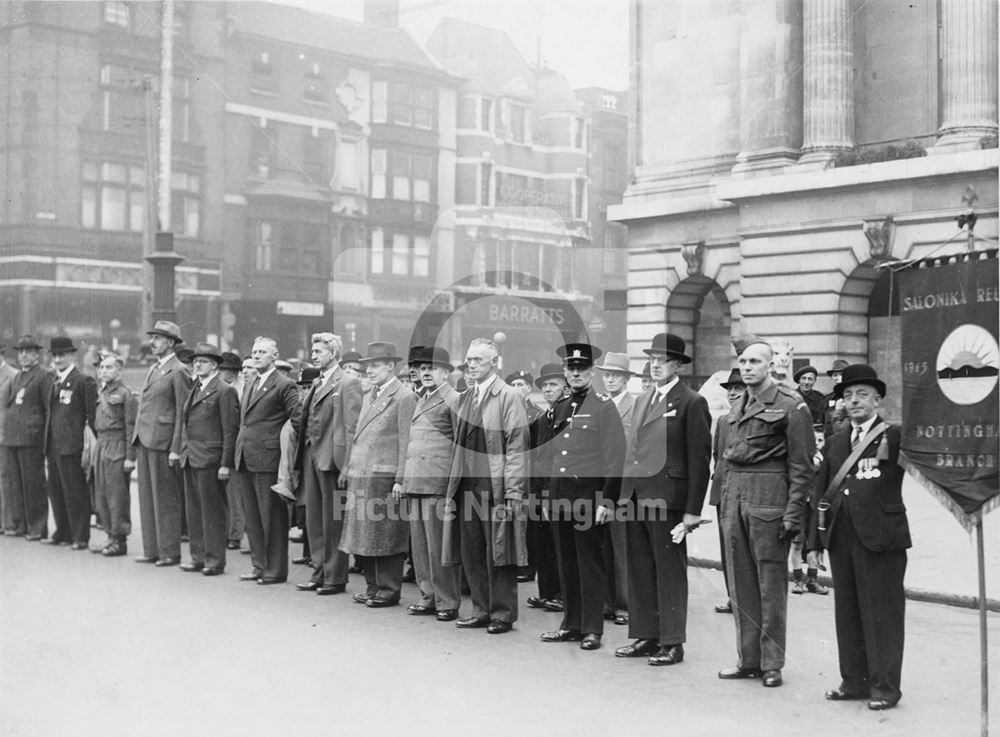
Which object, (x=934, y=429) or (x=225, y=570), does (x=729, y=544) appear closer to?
(x=934, y=429)

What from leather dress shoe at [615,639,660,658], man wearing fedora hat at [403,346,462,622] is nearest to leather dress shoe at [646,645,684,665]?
leather dress shoe at [615,639,660,658]

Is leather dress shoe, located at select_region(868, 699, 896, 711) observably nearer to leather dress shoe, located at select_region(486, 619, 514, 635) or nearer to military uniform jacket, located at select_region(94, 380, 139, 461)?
leather dress shoe, located at select_region(486, 619, 514, 635)

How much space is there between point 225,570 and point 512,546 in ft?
13.1

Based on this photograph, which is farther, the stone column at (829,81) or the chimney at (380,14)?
the chimney at (380,14)

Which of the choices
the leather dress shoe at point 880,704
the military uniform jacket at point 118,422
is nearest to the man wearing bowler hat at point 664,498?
the leather dress shoe at point 880,704

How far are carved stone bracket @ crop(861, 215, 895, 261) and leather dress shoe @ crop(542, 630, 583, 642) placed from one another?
13750 millimetres

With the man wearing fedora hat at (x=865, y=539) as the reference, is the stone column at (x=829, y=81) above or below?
above

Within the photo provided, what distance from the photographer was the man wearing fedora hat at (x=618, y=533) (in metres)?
9.14

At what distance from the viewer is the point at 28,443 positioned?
13680 mm

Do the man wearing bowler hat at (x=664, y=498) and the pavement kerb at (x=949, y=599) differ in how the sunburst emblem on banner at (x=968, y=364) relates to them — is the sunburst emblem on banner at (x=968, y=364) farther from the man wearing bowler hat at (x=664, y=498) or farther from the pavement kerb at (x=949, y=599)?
the pavement kerb at (x=949, y=599)

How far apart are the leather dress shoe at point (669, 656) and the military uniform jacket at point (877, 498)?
1.55 meters

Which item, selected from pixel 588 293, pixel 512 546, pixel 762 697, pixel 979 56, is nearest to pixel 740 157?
pixel 979 56

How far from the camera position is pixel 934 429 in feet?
19.6

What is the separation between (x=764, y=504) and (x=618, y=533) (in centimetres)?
288
